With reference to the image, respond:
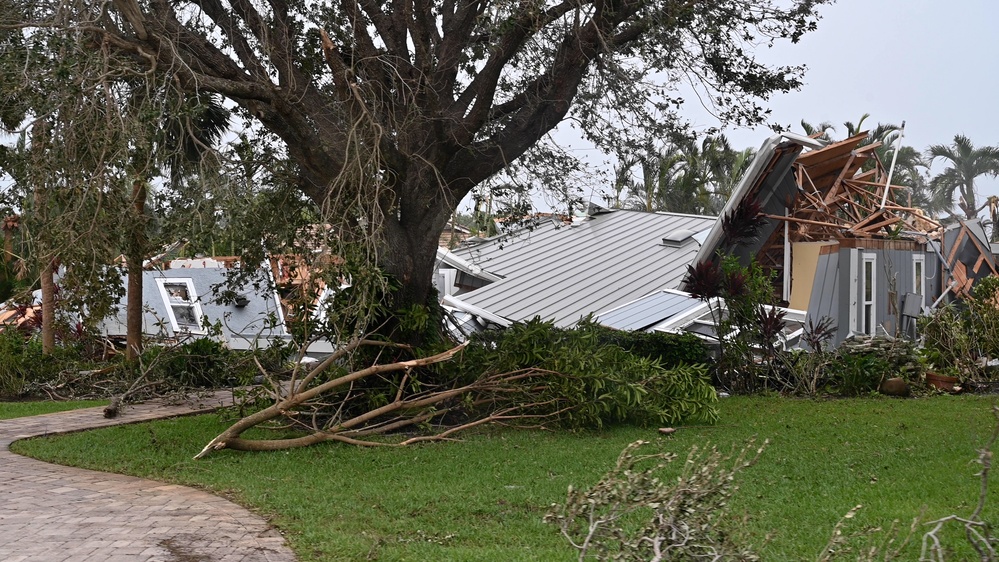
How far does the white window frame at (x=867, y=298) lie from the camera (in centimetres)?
1542

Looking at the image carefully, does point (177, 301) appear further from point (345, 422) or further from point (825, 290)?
point (825, 290)

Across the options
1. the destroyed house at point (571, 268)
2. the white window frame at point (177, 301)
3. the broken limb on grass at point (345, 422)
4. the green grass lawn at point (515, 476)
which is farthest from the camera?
the white window frame at point (177, 301)

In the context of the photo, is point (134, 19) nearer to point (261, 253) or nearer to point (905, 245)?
point (261, 253)

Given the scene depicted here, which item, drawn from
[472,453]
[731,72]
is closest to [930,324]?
[731,72]

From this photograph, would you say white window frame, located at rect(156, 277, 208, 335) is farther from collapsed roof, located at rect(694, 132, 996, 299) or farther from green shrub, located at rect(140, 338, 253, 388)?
collapsed roof, located at rect(694, 132, 996, 299)

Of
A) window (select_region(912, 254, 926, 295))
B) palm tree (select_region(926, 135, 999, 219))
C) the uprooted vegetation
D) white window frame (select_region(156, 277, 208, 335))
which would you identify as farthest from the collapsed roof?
palm tree (select_region(926, 135, 999, 219))

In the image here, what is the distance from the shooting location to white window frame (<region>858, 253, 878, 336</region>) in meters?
15.4

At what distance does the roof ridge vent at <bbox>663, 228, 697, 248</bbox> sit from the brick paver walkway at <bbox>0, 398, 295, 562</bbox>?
46.2 feet

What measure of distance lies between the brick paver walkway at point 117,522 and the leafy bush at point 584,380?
169 inches

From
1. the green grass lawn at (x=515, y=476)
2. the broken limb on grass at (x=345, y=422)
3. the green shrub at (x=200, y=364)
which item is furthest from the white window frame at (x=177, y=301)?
the broken limb on grass at (x=345, y=422)

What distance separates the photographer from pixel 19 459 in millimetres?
9133

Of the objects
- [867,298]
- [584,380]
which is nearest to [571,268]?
[867,298]

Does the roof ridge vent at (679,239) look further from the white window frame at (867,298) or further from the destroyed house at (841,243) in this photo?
the white window frame at (867,298)

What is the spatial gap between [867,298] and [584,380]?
7652 mm
